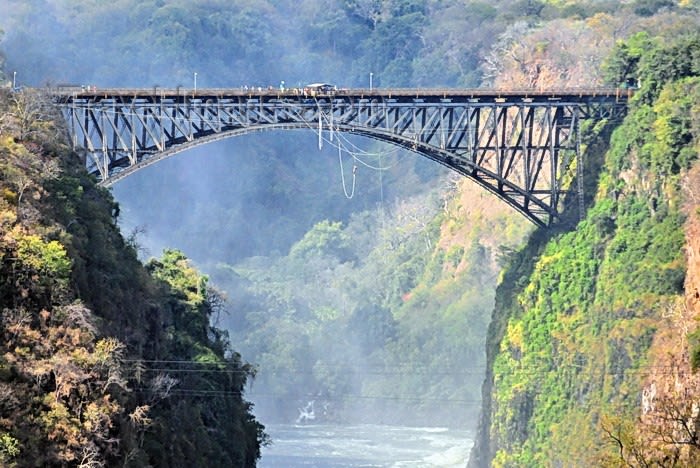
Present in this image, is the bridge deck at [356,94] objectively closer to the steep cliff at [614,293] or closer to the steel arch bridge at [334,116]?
the steel arch bridge at [334,116]

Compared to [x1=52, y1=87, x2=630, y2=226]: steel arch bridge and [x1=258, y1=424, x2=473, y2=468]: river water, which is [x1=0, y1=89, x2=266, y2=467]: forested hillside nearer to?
[x1=52, y1=87, x2=630, y2=226]: steel arch bridge

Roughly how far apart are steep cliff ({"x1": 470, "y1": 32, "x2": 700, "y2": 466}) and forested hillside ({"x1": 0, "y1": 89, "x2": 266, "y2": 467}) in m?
16.6

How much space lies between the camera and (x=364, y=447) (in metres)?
138

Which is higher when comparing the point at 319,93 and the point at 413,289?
the point at 413,289

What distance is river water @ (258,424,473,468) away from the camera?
129m

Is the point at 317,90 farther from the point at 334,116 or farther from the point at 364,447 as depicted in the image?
the point at 364,447

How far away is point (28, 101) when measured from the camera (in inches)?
3135

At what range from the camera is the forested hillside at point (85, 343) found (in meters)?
60.2

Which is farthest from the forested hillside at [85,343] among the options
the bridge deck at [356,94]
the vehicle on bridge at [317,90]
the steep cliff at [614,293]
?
the steep cliff at [614,293]

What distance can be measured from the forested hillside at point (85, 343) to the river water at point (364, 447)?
45.2 metres

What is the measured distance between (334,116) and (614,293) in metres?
14.9

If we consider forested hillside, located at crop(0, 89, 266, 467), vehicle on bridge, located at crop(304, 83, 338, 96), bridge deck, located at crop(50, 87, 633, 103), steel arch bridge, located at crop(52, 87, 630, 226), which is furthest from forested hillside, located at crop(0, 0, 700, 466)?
vehicle on bridge, located at crop(304, 83, 338, 96)

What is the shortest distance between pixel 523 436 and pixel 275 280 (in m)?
84.0

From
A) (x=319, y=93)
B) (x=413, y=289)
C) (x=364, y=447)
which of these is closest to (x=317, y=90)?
(x=319, y=93)
